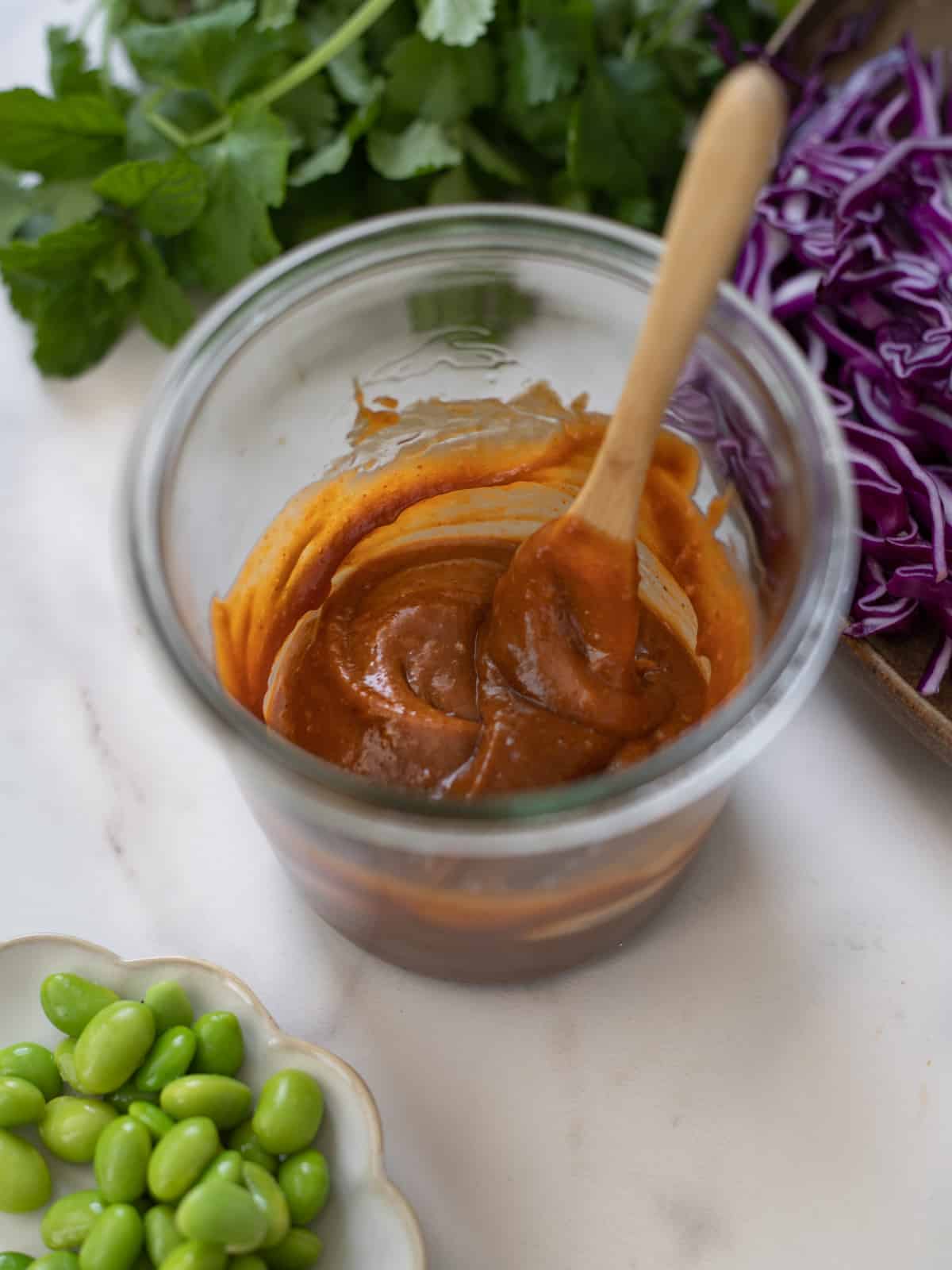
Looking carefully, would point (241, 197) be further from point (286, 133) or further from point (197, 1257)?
point (197, 1257)

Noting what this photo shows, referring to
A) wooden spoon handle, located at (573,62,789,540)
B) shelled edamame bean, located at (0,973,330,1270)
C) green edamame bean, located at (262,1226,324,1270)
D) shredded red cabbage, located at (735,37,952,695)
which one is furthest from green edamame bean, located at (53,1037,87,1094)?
shredded red cabbage, located at (735,37,952,695)

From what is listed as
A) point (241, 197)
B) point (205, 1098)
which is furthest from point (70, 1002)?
point (241, 197)

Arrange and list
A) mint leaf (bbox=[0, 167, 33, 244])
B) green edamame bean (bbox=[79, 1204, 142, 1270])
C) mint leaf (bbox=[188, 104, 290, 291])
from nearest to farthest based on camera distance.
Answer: green edamame bean (bbox=[79, 1204, 142, 1270]) < mint leaf (bbox=[188, 104, 290, 291]) < mint leaf (bbox=[0, 167, 33, 244])

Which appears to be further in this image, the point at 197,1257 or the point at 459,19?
the point at 459,19

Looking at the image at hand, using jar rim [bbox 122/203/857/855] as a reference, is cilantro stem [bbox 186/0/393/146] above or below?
above

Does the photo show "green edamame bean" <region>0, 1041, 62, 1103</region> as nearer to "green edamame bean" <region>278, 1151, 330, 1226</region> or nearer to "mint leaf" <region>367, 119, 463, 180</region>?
"green edamame bean" <region>278, 1151, 330, 1226</region>

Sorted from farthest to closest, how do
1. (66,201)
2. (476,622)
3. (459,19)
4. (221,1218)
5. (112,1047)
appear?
(66,201) → (459,19) → (476,622) → (112,1047) → (221,1218)

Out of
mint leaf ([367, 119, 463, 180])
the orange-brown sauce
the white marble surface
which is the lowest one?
the white marble surface

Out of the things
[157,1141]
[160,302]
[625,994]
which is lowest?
[625,994]
